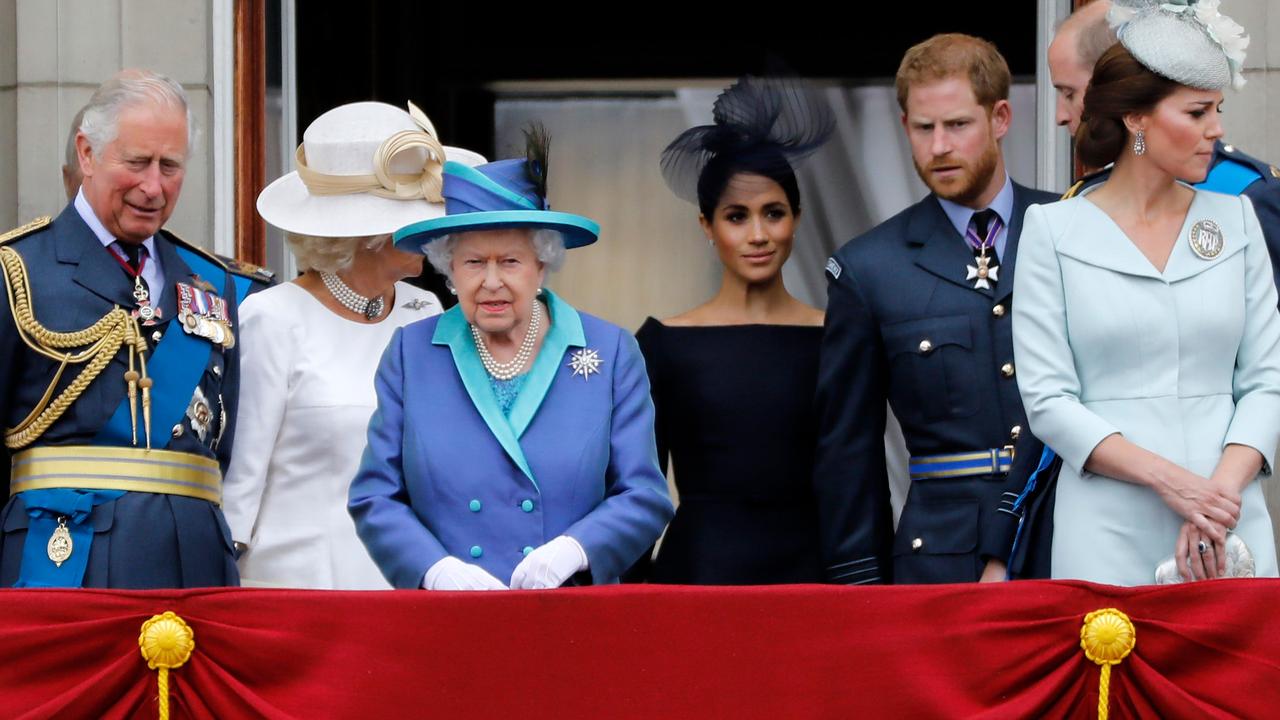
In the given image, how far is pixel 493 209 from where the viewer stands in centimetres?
385

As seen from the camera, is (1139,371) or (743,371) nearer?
(1139,371)

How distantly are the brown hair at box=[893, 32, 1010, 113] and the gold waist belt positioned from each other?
5.64 ft

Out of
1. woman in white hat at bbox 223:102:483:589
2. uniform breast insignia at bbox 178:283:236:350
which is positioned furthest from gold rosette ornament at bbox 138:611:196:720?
woman in white hat at bbox 223:102:483:589

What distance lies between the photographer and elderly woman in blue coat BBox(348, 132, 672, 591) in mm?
3711

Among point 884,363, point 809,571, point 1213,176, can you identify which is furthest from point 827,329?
point 1213,176

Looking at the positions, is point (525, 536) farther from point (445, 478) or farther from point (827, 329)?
point (827, 329)

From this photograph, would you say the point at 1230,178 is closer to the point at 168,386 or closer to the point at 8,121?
the point at 168,386

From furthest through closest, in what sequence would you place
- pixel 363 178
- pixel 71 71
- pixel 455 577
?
pixel 71 71
pixel 363 178
pixel 455 577

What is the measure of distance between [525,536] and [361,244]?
3.79 feet

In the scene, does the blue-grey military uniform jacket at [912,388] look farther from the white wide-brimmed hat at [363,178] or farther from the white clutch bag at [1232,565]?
the white wide-brimmed hat at [363,178]

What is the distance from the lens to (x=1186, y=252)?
3.77 m

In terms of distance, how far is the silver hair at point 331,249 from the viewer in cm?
464

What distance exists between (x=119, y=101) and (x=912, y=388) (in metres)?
1.71

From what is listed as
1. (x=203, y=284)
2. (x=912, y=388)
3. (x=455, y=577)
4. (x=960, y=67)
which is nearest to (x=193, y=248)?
(x=203, y=284)
